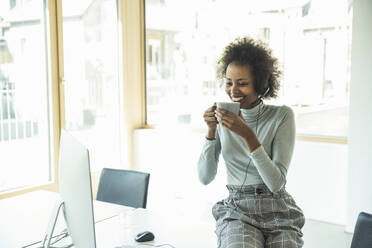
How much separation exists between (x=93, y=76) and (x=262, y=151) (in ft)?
9.39

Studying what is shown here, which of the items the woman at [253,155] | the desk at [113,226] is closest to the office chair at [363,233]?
the woman at [253,155]

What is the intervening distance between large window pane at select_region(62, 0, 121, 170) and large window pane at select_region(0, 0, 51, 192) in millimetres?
260

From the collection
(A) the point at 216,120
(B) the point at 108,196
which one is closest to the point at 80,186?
(A) the point at 216,120

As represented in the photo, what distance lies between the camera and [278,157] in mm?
1601

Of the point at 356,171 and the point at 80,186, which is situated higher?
the point at 80,186

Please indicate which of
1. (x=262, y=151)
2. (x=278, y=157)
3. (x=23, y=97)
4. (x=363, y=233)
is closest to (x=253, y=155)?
(x=262, y=151)

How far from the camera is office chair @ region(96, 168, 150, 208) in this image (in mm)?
2039

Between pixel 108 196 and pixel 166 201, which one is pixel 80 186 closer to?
pixel 108 196

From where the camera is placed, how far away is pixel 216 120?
1673 mm

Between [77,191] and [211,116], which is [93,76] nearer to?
[211,116]

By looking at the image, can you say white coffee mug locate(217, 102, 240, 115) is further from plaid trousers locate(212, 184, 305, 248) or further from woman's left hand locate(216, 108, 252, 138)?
plaid trousers locate(212, 184, 305, 248)

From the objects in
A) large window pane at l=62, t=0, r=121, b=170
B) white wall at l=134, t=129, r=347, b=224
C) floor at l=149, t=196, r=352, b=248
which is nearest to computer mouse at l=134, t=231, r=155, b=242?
floor at l=149, t=196, r=352, b=248

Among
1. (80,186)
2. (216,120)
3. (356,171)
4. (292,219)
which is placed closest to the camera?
(80,186)

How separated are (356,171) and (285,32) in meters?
1.32
